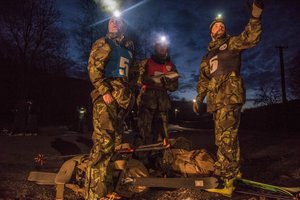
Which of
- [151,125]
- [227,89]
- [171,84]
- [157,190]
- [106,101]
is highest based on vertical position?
[171,84]

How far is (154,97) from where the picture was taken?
5.84m

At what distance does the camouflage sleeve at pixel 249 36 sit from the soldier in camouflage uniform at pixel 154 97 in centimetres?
191

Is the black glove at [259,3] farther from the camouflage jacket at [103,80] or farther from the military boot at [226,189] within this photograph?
Result: the military boot at [226,189]

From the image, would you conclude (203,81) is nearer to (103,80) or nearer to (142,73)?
(142,73)

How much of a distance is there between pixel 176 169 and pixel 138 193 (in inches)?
38.7

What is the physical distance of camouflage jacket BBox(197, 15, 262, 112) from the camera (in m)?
4.04

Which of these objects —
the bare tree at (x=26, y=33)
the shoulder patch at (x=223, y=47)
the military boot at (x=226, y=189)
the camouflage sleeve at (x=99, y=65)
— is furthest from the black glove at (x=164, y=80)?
the bare tree at (x=26, y=33)

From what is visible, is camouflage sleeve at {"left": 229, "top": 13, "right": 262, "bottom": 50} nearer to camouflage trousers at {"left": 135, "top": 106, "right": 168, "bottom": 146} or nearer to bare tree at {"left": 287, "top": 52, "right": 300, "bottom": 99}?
camouflage trousers at {"left": 135, "top": 106, "right": 168, "bottom": 146}

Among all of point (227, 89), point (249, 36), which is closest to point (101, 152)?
point (227, 89)

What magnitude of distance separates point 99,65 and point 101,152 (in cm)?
Answer: 114

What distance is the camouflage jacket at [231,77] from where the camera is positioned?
159 inches

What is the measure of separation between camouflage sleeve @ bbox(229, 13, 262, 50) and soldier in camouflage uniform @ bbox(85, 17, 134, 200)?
1.60m

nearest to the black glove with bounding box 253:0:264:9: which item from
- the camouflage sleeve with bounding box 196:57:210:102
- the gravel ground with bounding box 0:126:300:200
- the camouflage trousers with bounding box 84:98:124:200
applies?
the camouflage sleeve with bounding box 196:57:210:102

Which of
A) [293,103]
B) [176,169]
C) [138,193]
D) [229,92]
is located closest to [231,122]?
[229,92]
